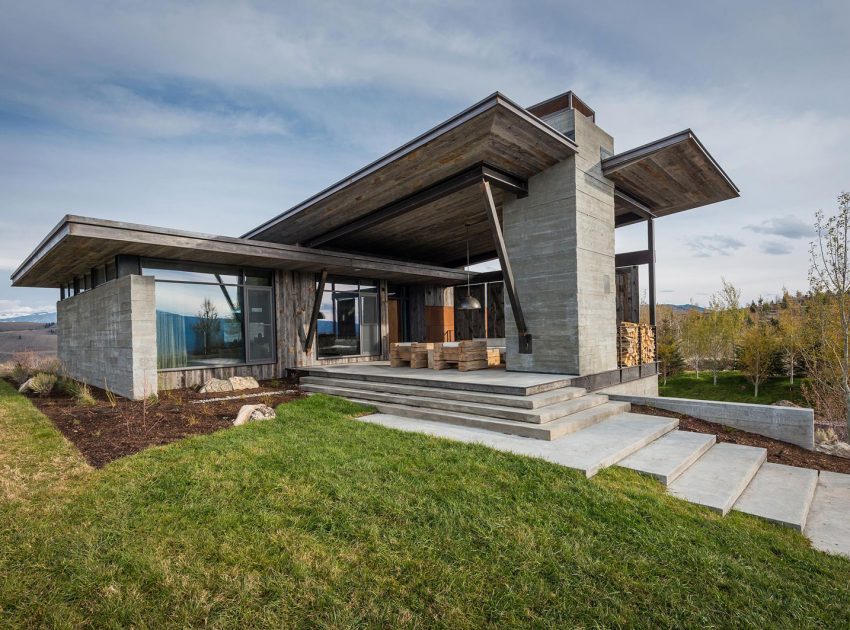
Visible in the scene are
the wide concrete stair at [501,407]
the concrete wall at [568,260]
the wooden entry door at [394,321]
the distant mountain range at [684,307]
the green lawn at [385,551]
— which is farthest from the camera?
the distant mountain range at [684,307]

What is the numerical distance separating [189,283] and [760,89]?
38.3ft

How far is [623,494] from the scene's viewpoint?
125 inches

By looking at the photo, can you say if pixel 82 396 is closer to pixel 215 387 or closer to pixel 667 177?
pixel 215 387

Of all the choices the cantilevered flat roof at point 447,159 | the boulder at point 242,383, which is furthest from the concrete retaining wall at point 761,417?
the boulder at point 242,383

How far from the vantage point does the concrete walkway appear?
10.5ft

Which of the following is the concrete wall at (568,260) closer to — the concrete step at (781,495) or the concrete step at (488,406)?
the concrete step at (488,406)

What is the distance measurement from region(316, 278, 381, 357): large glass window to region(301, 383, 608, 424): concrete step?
13.5 feet

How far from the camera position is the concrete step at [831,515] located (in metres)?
2.88

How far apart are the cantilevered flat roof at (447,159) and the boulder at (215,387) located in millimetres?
3566

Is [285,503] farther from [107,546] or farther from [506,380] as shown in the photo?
[506,380]

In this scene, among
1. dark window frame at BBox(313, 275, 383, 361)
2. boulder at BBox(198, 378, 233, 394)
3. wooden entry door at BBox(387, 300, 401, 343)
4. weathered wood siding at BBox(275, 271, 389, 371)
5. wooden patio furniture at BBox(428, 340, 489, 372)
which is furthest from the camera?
→ wooden entry door at BBox(387, 300, 401, 343)

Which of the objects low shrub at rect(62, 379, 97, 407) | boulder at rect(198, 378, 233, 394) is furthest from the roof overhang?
low shrub at rect(62, 379, 97, 407)

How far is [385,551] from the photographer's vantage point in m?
2.42

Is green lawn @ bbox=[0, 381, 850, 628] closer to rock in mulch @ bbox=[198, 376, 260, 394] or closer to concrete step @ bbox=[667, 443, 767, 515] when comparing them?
concrete step @ bbox=[667, 443, 767, 515]
